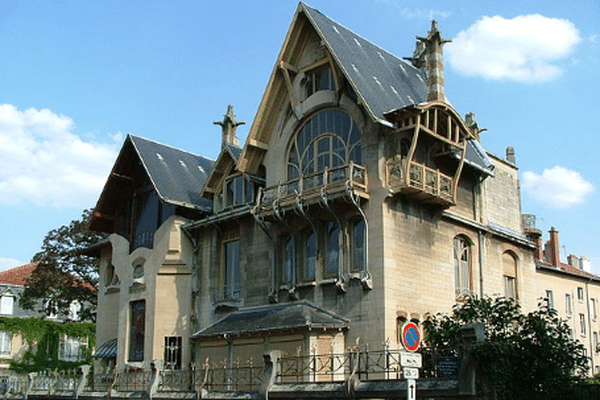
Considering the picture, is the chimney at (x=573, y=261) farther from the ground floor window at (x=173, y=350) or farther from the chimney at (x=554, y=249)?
the ground floor window at (x=173, y=350)

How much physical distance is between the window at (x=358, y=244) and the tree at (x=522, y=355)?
4.02 metres

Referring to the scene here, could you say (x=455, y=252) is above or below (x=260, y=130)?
below

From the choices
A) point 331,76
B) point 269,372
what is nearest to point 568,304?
point 331,76

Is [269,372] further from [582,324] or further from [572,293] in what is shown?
[582,324]

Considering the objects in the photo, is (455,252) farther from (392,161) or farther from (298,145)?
(298,145)

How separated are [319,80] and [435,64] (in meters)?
4.37

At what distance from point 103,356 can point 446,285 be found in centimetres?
1687

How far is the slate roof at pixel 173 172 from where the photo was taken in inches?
1302

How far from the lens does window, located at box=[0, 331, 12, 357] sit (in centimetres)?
5238

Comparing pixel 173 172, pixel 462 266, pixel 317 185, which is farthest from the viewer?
pixel 173 172

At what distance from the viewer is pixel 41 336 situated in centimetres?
5312

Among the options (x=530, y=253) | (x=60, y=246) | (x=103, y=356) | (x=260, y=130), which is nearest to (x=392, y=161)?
(x=260, y=130)

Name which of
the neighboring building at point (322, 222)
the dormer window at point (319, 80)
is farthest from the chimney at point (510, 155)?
the dormer window at point (319, 80)

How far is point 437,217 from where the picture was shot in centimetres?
2748
